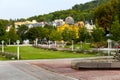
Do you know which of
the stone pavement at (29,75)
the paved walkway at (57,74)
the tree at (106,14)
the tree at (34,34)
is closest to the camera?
the paved walkway at (57,74)

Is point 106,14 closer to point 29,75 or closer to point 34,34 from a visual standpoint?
point 34,34

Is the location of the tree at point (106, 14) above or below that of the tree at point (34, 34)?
above

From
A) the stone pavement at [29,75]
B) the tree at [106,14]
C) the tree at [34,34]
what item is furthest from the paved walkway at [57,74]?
the tree at [34,34]

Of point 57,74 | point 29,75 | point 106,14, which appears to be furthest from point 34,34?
point 29,75

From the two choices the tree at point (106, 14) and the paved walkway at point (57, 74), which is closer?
the paved walkway at point (57, 74)

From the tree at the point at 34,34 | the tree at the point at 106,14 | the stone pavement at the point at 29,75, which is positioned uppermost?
the tree at the point at 106,14

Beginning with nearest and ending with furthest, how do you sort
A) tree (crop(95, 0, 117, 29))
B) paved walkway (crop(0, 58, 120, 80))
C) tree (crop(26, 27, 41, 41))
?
1. paved walkway (crop(0, 58, 120, 80))
2. tree (crop(95, 0, 117, 29))
3. tree (crop(26, 27, 41, 41))

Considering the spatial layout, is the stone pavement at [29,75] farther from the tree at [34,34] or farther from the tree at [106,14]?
the tree at [34,34]

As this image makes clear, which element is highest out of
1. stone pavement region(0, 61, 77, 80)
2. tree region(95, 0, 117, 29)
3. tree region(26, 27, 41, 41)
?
tree region(95, 0, 117, 29)

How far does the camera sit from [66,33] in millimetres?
91625

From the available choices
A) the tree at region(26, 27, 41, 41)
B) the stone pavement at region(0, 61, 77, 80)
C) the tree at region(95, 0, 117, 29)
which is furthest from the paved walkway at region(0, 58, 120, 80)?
the tree at region(26, 27, 41, 41)

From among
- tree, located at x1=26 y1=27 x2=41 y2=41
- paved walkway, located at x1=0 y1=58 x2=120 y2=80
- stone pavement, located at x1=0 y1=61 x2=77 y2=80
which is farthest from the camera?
tree, located at x1=26 y1=27 x2=41 y2=41

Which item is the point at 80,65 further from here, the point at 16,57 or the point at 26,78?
the point at 16,57

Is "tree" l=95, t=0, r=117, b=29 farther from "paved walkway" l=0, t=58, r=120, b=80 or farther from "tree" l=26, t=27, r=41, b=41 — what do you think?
"paved walkway" l=0, t=58, r=120, b=80
